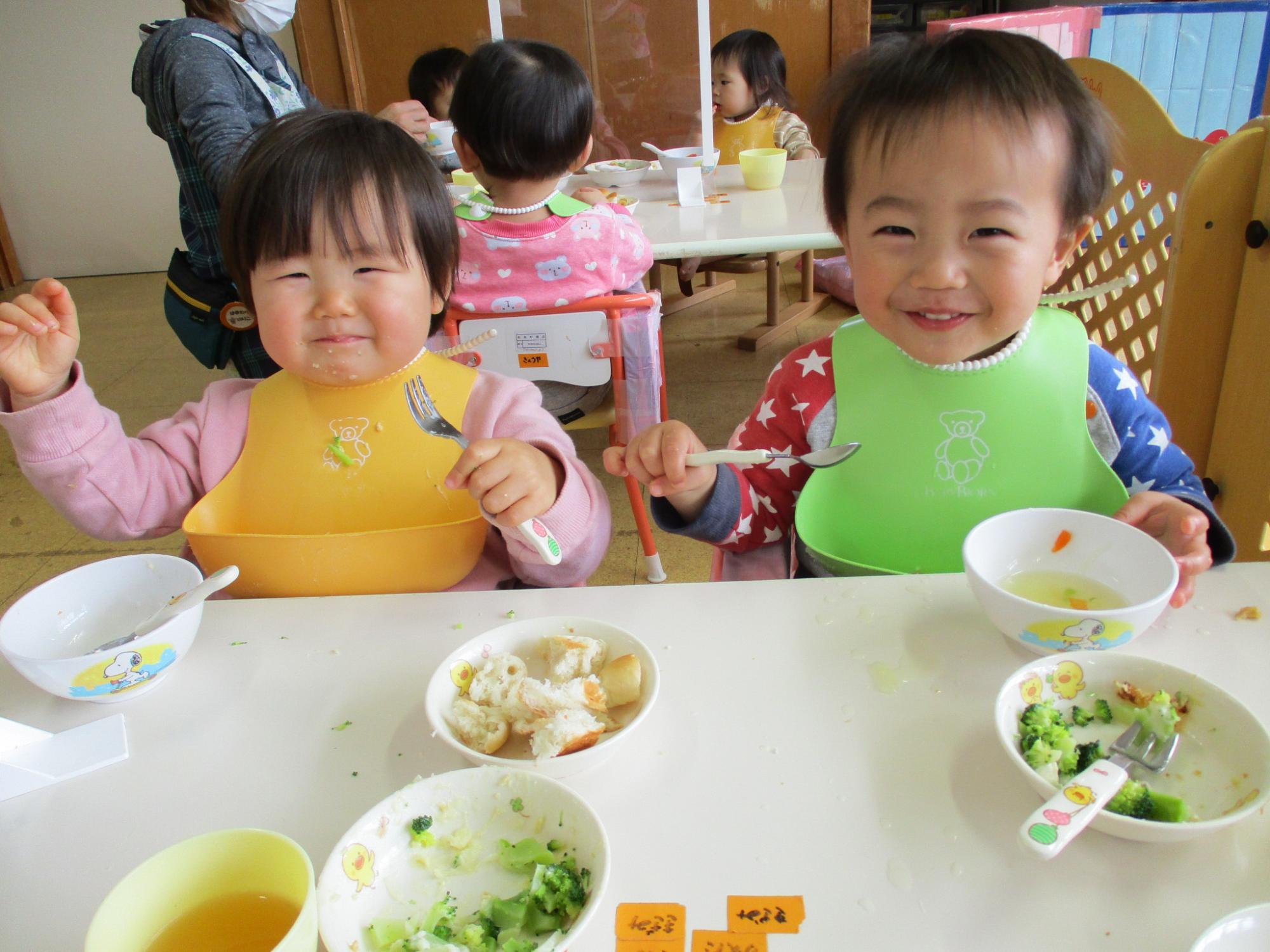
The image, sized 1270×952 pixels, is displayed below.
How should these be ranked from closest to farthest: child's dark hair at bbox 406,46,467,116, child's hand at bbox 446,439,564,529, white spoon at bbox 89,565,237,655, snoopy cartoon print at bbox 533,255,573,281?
white spoon at bbox 89,565,237,655
child's hand at bbox 446,439,564,529
snoopy cartoon print at bbox 533,255,573,281
child's dark hair at bbox 406,46,467,116

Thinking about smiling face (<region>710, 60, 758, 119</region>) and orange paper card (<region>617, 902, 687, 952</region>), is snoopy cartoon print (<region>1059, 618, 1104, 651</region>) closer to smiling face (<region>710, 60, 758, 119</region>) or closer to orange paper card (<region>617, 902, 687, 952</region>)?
orange paper card (<region>617, 902, 687, 952</region>)

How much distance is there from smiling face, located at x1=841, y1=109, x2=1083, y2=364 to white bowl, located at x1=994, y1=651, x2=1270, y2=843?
39 centimetres

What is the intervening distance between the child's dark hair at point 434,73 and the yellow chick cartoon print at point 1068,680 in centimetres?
367

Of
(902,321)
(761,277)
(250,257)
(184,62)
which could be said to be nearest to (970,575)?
(902,321)

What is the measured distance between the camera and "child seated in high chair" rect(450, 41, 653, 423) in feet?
6.29

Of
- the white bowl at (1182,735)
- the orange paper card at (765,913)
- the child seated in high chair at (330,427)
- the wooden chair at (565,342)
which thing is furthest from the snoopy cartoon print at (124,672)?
the wooden chair at (565,342)

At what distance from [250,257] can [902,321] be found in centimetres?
76

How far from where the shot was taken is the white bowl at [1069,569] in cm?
71

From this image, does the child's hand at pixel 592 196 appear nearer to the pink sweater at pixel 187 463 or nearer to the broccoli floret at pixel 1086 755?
the pink sweater at pixel 187 463


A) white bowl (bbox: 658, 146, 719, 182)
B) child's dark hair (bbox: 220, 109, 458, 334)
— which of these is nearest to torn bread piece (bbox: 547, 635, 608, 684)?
child's dark hair (bbox: 220, 109, 458, 334)

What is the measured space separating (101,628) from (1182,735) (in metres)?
0.97

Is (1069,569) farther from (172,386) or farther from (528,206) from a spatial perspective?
(172,386)

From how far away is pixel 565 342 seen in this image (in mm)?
1889

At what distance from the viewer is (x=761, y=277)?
4676 millimetres
